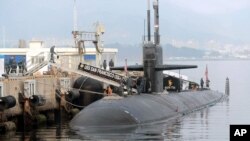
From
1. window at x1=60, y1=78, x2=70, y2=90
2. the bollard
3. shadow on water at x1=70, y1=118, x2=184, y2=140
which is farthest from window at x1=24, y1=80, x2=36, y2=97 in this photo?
shadow on water at x1=70, y1=118, x2=184, y2=140

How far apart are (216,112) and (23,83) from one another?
14.4 m

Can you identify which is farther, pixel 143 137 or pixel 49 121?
pixel 49 121

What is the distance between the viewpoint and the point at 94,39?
4753 cm

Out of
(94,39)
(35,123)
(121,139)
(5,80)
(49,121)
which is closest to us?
(121,139)

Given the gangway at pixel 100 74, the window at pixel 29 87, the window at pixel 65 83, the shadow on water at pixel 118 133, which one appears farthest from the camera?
the window at pixel 65 83

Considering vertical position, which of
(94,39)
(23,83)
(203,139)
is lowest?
(203,139)

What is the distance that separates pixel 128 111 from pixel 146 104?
306cm

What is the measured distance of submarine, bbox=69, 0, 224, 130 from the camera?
1168 inches

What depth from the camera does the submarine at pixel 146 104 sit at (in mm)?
29656

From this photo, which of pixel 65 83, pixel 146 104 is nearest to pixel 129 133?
pixel 146 104

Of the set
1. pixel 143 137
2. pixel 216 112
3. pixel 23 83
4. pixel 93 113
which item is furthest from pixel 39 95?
→ pixel 216 112

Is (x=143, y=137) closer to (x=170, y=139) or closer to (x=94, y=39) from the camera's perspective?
(x=170, y=139)

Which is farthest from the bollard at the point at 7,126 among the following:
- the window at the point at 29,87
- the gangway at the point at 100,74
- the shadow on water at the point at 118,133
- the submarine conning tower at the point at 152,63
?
the submarine conning tower at the point at 152,63

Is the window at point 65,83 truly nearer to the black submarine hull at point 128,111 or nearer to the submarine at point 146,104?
the submarine at point 146,104
